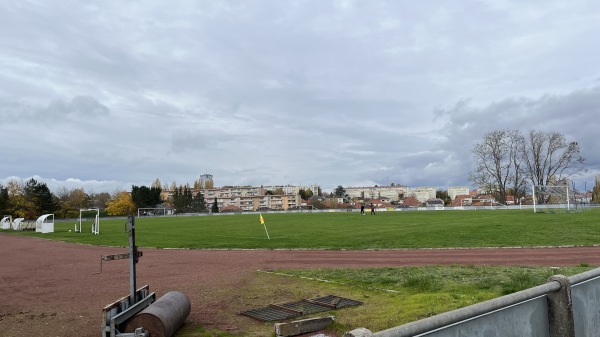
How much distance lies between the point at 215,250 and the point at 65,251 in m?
8.98

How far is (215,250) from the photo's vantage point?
2341cm

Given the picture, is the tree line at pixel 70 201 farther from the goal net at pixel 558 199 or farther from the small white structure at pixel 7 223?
the goal net at pixel 558 199

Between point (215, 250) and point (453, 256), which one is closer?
point (453, 256)

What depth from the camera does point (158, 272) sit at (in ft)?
53.5

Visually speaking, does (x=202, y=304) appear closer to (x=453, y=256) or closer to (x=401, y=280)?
(x=401, y=280)

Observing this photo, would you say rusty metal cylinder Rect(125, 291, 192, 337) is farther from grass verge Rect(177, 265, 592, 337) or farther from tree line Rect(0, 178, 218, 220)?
tree line Rect(0, 178, 218, 220)

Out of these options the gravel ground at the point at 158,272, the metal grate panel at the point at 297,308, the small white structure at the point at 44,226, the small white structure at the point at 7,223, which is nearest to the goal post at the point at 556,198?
the gravel ground at the point at 158,272

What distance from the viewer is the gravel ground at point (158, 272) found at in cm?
957

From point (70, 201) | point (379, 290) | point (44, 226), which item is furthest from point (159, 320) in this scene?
point (70, 201)

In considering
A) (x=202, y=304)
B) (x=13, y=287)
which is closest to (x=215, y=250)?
(x=13, y=287)

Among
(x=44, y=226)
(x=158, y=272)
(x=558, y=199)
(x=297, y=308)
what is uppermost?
(x=558, y=199)

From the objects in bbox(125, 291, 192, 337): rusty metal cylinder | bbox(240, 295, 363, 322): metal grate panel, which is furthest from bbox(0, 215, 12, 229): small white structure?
bbox(125, 291, 192, 337): rusty metal cylinder

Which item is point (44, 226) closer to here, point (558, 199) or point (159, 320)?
point (159, 320)

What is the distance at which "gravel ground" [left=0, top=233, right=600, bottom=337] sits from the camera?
957cm
